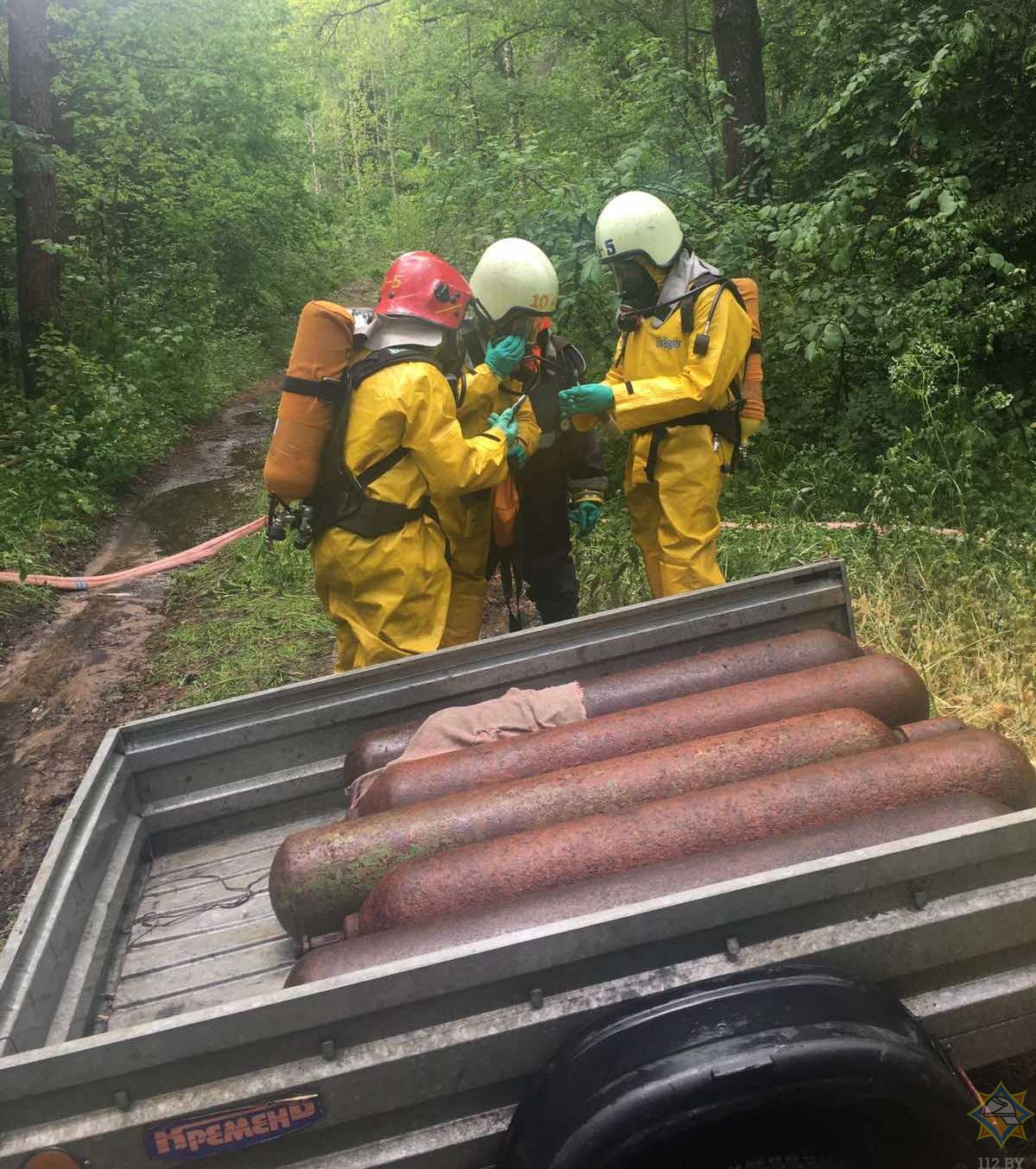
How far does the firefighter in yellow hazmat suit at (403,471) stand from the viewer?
3.15 m

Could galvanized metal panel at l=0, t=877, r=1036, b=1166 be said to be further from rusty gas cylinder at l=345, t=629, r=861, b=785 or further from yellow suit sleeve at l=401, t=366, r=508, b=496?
yellow suit sleeve at l=401, t=366, r=508, b=496

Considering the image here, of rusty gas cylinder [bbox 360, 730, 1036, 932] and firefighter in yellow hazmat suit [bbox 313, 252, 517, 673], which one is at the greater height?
firefighter in yellow hazmat suit [bbox 313, 252, 517, 673]

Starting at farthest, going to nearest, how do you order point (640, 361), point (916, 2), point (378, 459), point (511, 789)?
1. point (916, 2)
2. point (640, 361)
3. point (378, 459)
4. point (511, 789)

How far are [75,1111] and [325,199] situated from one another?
84.6ft

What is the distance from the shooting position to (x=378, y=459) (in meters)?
3.23

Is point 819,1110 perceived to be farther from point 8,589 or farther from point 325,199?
point 325,199

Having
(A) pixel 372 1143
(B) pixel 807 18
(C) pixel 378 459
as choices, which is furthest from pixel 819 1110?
(B) pixel 807 18

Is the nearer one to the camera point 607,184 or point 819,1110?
point 819,1110

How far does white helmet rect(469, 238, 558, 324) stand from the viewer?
3752 mm

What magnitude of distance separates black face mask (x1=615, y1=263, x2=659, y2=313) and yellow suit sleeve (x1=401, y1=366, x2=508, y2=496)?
4.43 feet

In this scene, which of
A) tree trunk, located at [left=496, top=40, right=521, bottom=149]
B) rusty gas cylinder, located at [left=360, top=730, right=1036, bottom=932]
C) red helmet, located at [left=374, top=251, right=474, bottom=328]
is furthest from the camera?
tree trunk, located at [left=496, top=40, right=521, bottom=149]

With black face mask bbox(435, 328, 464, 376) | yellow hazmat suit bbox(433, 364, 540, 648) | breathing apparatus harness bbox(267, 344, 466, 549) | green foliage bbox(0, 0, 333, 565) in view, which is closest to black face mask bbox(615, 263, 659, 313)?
yellow hazmat suit bbox(433, 364, 540, 648)

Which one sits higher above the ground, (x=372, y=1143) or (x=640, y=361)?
(x=640, y=361)

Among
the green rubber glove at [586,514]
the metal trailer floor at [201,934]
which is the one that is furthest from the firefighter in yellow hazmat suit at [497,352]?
the metal trailer floor at [201,934]
